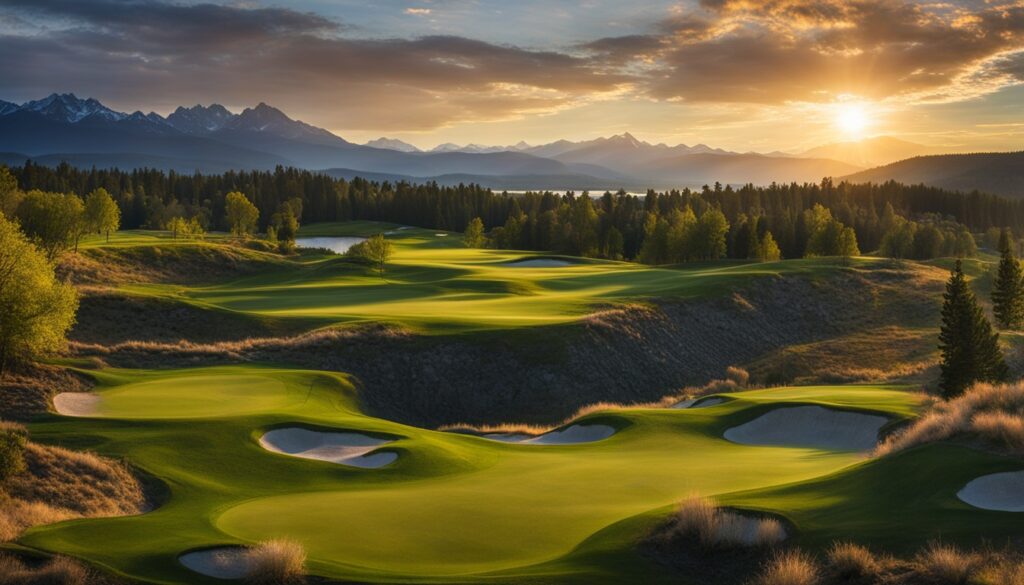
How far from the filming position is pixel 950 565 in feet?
34.0

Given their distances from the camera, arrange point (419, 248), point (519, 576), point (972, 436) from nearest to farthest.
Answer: point (519, 576), point (972, 436), point (419, 248)

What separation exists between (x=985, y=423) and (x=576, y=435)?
582 inches

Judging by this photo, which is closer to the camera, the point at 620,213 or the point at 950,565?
the point at 950,565

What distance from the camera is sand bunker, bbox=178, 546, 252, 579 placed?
12.5 m

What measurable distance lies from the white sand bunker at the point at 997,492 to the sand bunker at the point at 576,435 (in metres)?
14.6

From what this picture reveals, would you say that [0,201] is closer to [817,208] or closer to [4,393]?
[4,393]

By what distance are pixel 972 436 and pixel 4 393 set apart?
84.6 ft

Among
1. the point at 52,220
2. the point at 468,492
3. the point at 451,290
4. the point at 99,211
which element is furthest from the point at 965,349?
the point at 99,211

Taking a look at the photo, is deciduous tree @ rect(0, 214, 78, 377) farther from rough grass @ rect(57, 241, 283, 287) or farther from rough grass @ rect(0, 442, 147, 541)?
rough grass @ rect(57, 241, 283, 287)

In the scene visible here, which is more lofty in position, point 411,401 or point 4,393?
point 4,393

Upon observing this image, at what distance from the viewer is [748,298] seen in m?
68.2

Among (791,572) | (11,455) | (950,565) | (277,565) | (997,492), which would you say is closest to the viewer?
(950,565)

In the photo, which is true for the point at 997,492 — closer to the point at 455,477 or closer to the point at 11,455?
the point at 455,477

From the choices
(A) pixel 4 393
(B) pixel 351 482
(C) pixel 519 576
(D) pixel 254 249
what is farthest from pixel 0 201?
(C) pixel 519 576
